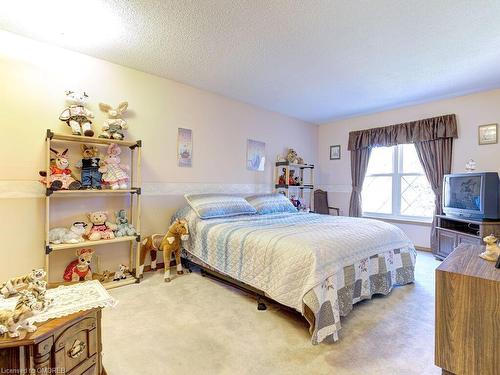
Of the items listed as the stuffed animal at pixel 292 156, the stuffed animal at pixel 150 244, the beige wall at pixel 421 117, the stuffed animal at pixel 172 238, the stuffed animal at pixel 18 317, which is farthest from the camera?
the stuffed animal at pixel 292 156

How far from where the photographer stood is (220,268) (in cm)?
255

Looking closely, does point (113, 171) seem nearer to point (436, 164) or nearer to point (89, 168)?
point (89, 168)

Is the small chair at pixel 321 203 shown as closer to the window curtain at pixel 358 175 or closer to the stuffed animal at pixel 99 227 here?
the window curtain at pixel 358 175

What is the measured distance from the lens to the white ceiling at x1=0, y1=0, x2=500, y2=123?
76.6 inches

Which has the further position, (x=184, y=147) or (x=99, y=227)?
(x=184, y=147)

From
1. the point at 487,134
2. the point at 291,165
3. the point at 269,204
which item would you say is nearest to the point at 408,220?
the point at 487,134

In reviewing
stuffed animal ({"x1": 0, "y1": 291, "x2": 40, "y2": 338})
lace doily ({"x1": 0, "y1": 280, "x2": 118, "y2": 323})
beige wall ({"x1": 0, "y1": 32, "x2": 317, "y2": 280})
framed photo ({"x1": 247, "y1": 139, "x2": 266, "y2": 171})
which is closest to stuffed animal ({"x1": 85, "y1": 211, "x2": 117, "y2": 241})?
beige wall ({"x1": 0, "y1": 32, "x2": 317, "y2": 280})

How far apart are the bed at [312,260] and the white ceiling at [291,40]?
1708 mm

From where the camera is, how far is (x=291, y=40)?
2.35 metres

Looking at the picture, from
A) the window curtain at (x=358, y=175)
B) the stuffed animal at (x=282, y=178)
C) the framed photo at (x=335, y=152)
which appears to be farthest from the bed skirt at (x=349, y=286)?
the framed photo at (x=335, y=152)

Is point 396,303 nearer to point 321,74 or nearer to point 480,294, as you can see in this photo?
point 480,294

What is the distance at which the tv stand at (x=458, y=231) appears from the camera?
3027 millimetres

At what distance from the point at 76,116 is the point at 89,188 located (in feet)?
2.31

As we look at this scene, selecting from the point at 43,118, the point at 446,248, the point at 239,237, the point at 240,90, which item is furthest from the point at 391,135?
the point at 43,118
